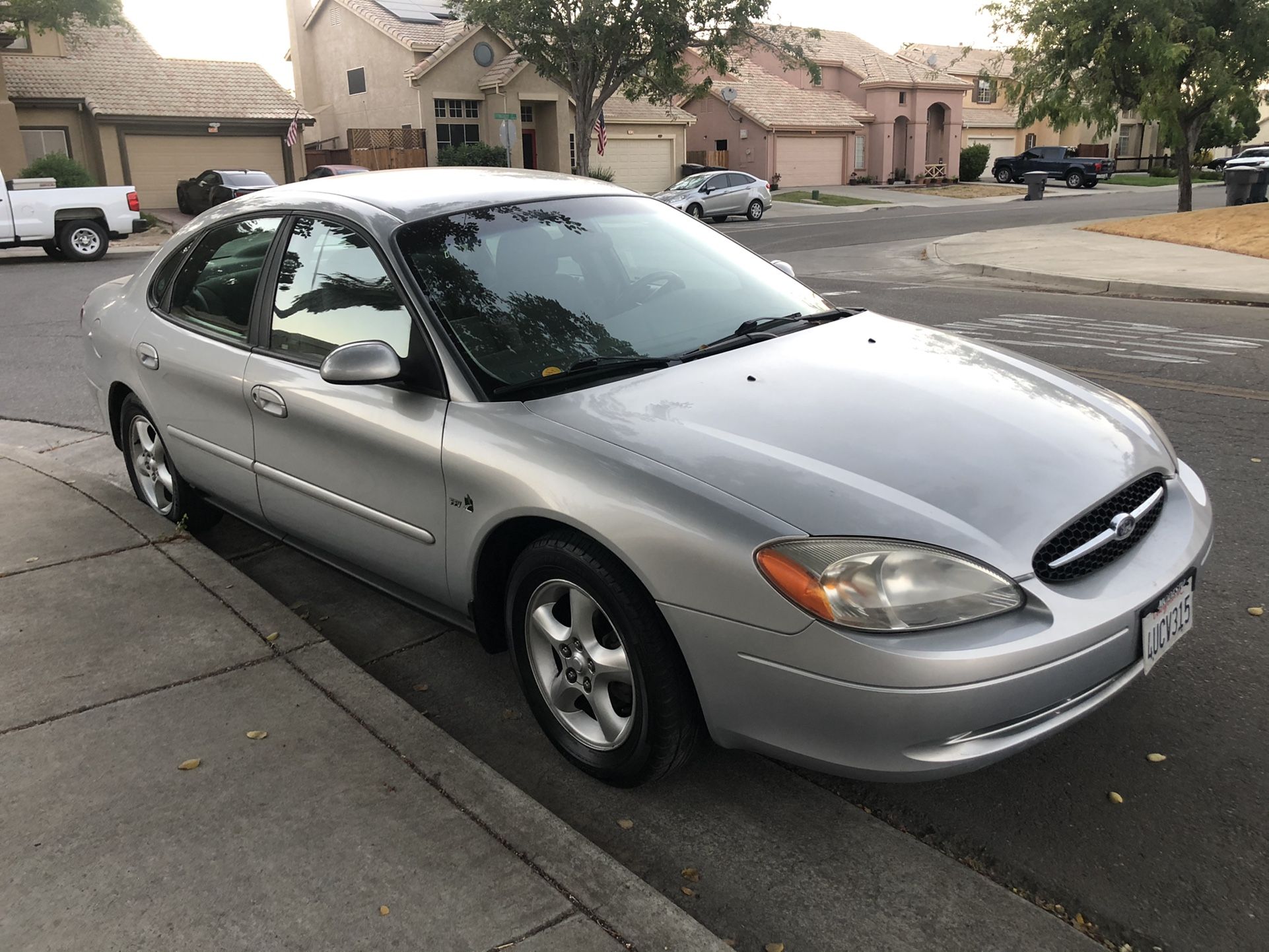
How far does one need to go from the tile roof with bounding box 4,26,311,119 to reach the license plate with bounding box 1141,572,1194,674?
36.4m

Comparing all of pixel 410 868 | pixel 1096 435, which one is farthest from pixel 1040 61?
pixel 410 868

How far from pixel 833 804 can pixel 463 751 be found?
1058 millimetres

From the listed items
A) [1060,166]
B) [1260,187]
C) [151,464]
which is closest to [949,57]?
[1060,166]

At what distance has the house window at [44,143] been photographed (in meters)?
33.0

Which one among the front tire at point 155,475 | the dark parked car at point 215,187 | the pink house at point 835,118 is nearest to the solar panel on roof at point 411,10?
the dark parked car at point 215,187

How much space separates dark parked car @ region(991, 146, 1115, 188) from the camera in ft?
155

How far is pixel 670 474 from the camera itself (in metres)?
2.73

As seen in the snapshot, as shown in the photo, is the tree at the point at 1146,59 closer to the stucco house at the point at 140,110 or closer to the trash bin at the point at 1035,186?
the trash bin at the point at 1035,186

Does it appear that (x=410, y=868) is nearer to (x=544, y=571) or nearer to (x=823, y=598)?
(x=544, y=571)

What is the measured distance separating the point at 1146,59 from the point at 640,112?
22560 mm

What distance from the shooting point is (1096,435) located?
314cm

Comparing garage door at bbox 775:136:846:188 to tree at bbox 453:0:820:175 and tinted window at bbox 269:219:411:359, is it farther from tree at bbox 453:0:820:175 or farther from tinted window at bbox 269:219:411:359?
tinted window at bbox 269:219:411:359

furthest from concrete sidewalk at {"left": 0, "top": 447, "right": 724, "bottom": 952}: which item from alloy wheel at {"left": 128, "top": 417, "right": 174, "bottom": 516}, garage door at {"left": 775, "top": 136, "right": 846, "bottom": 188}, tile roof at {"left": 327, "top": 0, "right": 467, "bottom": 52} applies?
garage door at {"left": 775, "top": 136, "right": 846, "bottom": 188}

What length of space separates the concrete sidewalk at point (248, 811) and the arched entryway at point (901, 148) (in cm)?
5062
